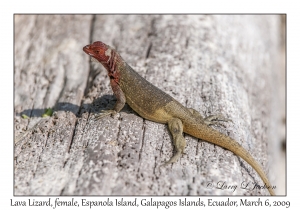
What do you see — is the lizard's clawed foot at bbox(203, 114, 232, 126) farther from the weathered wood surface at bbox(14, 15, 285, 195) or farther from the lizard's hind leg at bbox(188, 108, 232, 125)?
the weathered wood surface at bbox(14, 15, 285, 195)

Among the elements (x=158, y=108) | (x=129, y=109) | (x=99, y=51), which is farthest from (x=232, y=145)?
(x=99, y=51)

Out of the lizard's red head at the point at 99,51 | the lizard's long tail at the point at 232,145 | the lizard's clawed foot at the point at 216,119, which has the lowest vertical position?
the lizard's long tail at the point at 232,145

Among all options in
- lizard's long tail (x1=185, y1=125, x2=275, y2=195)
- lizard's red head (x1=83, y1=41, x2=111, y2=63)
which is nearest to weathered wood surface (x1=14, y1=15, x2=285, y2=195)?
lizard's long tail (x1=185, y1=125, x2=275, y2=195)

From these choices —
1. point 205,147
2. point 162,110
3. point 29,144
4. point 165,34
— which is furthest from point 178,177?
point 165,34

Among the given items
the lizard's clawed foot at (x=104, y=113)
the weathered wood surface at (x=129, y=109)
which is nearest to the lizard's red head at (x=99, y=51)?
the weathered wood surface at (x=129, y=109)

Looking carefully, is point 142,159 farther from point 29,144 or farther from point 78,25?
point 78,25

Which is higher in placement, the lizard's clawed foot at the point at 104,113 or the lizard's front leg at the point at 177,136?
the lizard's clawed foot at the point at 104,113

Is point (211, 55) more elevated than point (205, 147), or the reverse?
point (211, 55)

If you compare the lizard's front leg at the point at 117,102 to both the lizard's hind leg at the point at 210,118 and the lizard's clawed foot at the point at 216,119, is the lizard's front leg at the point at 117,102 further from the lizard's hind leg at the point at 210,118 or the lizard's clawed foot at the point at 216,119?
the lizard's clawed foot at the point at 216,119
